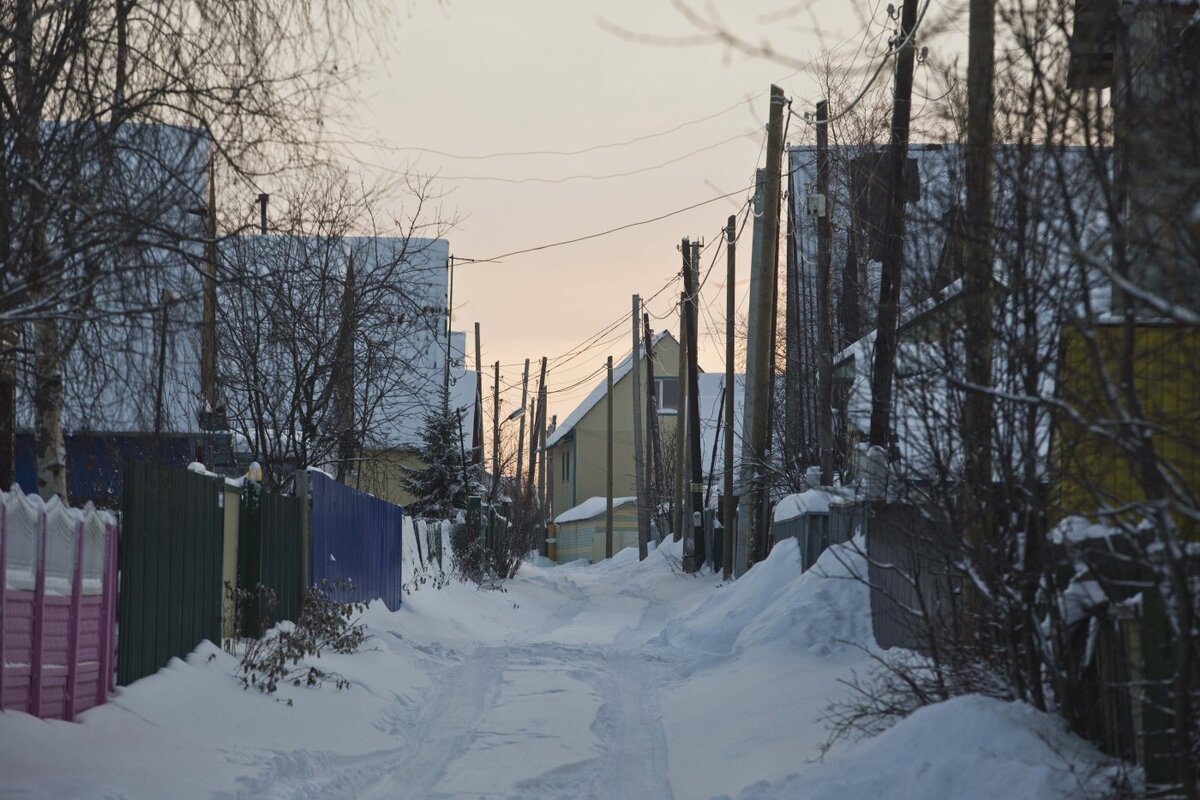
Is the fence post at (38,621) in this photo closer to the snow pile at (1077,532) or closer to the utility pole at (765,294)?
the snow pile at (1077,532)

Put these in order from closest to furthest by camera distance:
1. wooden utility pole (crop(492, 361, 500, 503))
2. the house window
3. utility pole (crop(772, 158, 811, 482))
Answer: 1. utility pole (crop(772, 158, 811, 482))
2. wooden utility pole (crop(492, 361, 500, 503))
3. the house window

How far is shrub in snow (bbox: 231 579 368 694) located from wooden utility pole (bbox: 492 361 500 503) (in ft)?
80.2

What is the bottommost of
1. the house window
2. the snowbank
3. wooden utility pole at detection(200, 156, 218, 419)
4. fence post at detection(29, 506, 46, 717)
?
fence post at detection(29, 506, 46, 717)

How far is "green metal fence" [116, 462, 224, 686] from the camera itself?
838 cm

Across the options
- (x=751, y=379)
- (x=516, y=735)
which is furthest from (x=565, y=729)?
(x=751, y=379)

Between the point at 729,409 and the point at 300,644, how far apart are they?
681 inches

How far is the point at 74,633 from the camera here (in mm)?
7527

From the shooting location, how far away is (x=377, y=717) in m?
10.2

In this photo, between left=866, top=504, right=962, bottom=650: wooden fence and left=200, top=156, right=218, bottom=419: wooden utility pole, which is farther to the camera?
left=866, top=504, right=962, bottom=650: wooden fence

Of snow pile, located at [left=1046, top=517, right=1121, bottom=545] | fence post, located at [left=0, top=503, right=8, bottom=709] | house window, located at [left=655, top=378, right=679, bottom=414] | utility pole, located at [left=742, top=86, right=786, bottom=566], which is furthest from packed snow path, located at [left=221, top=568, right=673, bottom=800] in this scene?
house window, located at [left=655, top=378, right=679, bottom=414]

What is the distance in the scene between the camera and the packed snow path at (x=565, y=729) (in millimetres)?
6105

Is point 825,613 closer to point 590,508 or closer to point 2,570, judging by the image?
point 2,570

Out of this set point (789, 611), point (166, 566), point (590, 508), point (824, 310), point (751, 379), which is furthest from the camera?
point (590, 508)

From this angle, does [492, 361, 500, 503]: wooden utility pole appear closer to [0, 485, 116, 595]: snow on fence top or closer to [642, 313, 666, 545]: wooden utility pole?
[642, 313, 666, 545]: wooden utility pole
